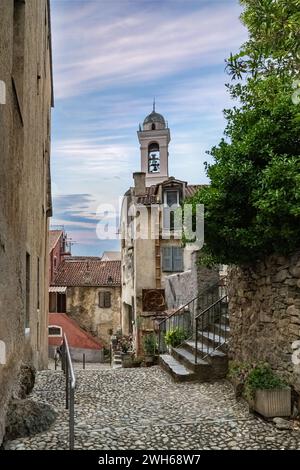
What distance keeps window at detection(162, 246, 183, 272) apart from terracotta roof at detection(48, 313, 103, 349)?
37.9ft

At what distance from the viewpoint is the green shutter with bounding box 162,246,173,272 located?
22.6 meters

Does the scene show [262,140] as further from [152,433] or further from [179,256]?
[179,256]

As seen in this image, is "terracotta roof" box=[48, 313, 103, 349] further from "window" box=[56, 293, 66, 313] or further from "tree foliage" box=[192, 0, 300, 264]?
"tree foliage" box=[192, 0, 300, 264]

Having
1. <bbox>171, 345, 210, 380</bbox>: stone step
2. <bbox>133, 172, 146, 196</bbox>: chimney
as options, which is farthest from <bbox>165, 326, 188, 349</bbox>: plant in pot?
<bbox>133, 172, 146, 196</bbox>: chimney

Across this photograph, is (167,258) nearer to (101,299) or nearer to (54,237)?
(101,299)

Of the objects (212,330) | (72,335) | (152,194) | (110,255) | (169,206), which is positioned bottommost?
(72,335)

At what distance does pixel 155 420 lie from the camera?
18.6ft

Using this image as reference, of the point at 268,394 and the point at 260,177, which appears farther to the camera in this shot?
the point at 260,177

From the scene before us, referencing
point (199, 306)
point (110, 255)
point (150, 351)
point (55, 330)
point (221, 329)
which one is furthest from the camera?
point (110, 255)

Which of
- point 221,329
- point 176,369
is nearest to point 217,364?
point 176,369

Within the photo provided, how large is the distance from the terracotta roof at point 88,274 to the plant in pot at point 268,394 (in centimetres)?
2779

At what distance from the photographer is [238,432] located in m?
5.11

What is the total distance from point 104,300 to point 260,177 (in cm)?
2842
